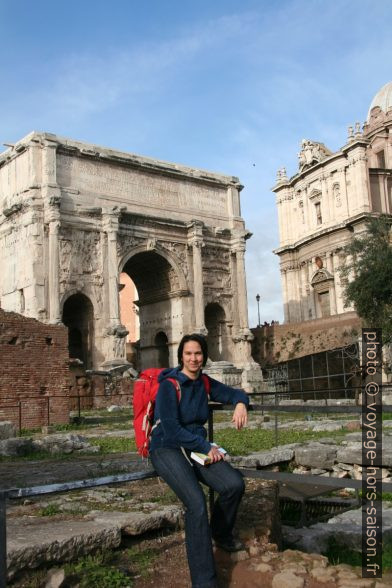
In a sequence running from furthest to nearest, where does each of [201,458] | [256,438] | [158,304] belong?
[158,304] < [256,438] < [201,458]

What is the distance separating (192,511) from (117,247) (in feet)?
88.4

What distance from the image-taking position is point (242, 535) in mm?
4324

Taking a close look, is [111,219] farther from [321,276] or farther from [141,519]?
[141,519]

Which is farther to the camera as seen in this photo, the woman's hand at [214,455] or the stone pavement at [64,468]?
the stone pavement at [64,468]

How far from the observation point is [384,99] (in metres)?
50.4

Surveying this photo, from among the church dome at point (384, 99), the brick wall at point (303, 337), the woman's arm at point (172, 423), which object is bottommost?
the woman's arm at point (172, 423)

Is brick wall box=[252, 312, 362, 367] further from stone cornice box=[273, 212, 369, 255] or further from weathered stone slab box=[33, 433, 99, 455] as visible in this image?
weathered stone slab box=[33, 433, 99, 455]

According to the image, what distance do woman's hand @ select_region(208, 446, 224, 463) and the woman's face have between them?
1.63 feet

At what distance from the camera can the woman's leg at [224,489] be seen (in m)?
3.84

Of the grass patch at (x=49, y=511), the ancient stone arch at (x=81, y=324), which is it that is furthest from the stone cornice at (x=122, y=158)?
the grass patch at (x=49, y=511)

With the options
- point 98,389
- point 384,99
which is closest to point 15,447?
point 98,389

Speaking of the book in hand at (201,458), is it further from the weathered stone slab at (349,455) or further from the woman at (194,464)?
the weathered stone slab at (349,455)

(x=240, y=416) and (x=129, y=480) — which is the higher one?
(x=240, y=416)

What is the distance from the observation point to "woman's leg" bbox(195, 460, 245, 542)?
3.84 m
